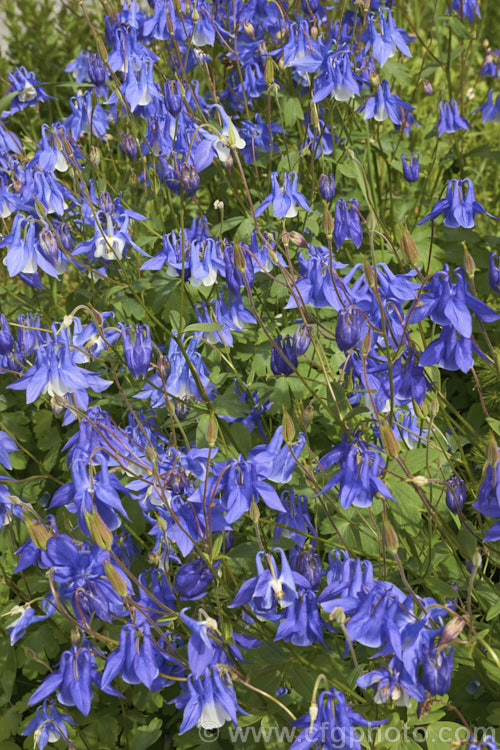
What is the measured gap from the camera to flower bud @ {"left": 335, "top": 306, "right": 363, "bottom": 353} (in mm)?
1808

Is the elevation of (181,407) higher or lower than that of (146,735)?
higher

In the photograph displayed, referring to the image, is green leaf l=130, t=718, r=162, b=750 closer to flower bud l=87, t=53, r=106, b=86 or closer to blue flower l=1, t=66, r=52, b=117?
flower bud l=87, t=53, r=106, b=86

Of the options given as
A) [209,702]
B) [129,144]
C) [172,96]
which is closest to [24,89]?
[129,144]

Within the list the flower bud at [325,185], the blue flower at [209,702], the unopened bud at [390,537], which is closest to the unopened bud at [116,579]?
the blue flower at [209,702]

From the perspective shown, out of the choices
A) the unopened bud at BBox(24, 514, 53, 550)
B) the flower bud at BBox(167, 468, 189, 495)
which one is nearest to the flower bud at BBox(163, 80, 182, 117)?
the flower bud at BBox(167, 468, 189, 495)

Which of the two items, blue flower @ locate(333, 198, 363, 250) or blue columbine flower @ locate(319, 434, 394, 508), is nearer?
blue columbine flower @ locate(319, 434, 394, 508)

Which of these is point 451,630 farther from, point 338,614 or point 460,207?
point 460,207

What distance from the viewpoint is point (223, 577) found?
80.6 inches

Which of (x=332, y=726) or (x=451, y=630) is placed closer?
(x=451, y=630)

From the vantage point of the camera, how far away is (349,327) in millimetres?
1812

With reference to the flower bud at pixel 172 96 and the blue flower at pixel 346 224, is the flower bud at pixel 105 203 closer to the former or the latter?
the flower bud at pixel 172 96

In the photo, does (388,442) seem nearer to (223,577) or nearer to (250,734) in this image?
(223,577)

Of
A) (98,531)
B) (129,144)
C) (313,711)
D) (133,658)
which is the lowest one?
(133,658)

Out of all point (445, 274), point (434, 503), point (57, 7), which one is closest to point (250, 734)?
point (434, 503)
